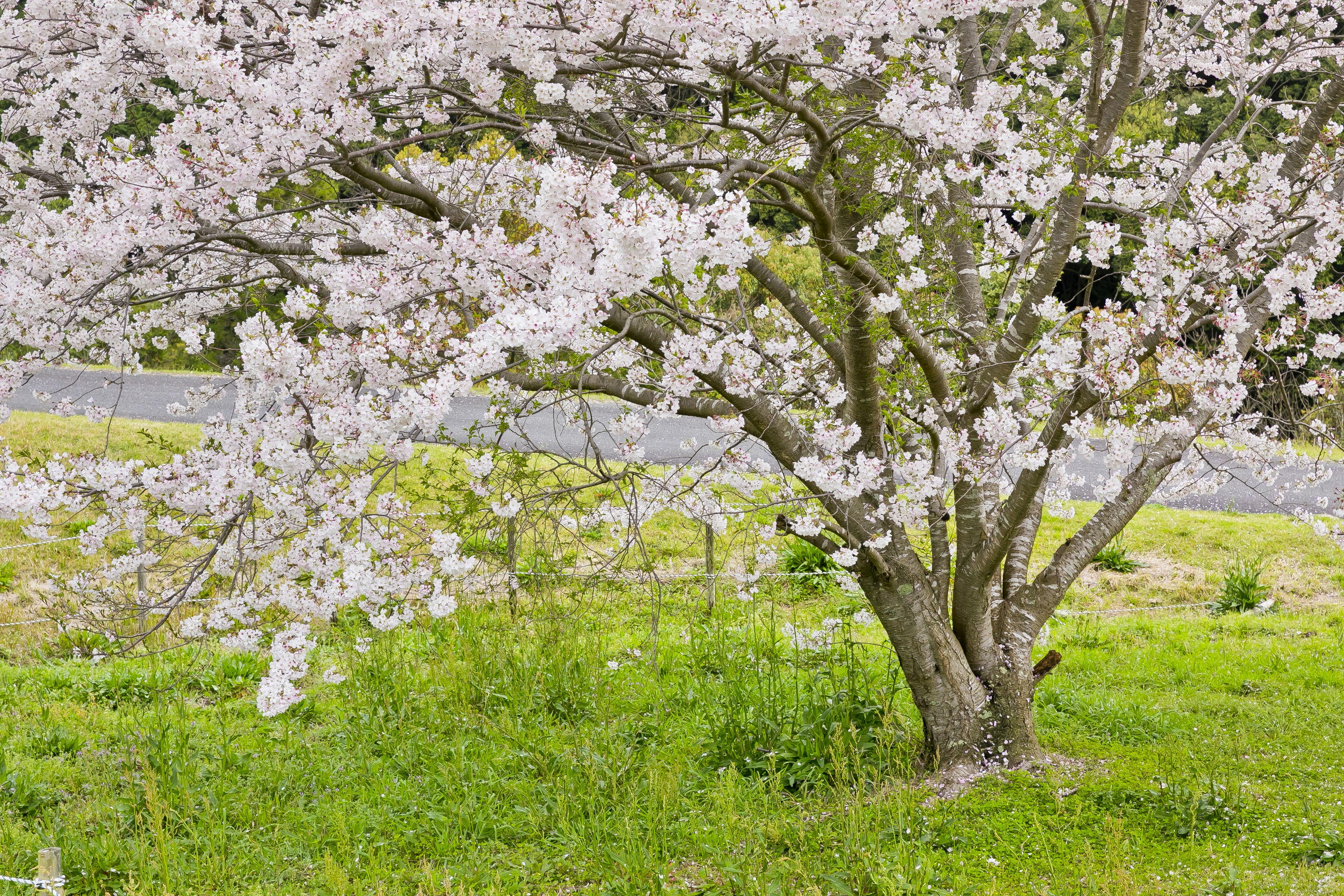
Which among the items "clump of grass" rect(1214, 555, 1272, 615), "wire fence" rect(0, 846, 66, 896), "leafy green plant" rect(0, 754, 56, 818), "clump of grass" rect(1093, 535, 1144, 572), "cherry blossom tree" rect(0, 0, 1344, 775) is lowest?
"leafy green plant" rect(0, 754, 56, 818)

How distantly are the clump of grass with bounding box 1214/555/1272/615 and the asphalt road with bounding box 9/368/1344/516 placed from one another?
5.01 ft

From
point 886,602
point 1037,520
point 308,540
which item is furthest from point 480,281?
point 1037,520

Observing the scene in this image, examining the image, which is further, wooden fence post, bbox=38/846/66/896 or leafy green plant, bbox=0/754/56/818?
leafy green plant, bbox=0/754/56/818

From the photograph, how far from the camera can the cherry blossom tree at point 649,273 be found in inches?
122

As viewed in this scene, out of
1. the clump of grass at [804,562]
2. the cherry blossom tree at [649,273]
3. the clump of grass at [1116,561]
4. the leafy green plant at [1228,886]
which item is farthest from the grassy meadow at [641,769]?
the clump of grass at [1116,561]

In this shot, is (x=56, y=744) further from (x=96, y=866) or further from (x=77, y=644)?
(x=96, y=866)

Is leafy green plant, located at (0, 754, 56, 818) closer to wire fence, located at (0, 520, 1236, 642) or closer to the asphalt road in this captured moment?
wire fence, located at (0, 520, 1236, 642)

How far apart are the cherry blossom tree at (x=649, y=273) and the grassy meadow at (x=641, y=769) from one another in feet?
2.11

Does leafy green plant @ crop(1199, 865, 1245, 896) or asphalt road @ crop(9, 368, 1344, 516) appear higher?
asphalt road @ crop(9, 368, 1344, 516)

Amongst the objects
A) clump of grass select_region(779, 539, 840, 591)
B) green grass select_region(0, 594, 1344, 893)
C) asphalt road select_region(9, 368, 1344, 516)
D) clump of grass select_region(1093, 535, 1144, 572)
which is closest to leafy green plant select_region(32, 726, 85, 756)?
green grass select_region(0, 594, 1344, 893)

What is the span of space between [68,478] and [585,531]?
227cm

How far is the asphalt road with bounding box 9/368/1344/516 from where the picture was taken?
37.6ft

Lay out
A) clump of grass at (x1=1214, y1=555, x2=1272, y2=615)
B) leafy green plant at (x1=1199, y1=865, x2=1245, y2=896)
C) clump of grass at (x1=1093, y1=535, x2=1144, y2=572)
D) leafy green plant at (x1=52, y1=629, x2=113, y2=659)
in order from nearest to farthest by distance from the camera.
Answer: leafy green plant at (x1=1199, y1=865, x2=1245, y2=896)
leafy green plant at (x1=52, y1=629, x2=113, y2=659)
clump of grass at (x1=1214, y1=555, x2=1272, y2=615)
clump of grass at (x1=1093, y1=535, x2=1144, y2=572)

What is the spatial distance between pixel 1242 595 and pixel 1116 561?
1104mm
